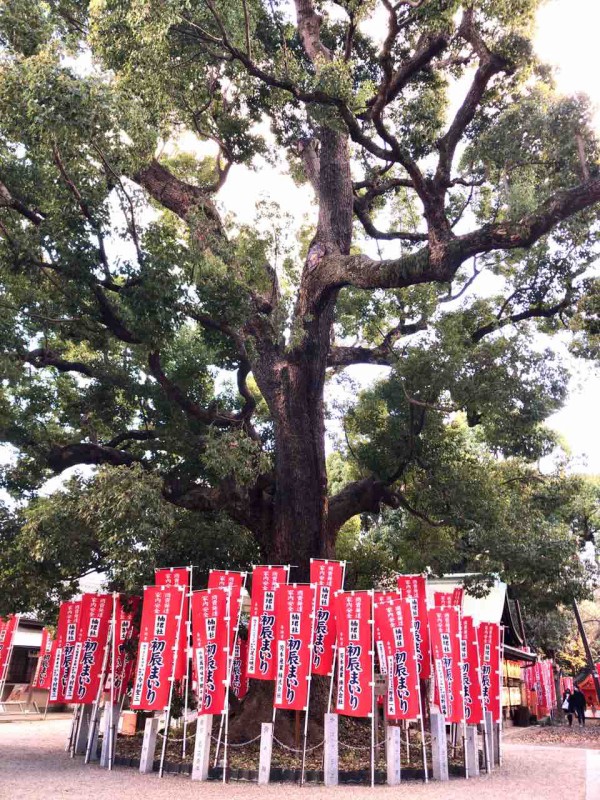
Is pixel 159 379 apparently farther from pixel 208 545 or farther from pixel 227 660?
pixel 227 660

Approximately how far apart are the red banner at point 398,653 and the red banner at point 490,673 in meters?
2.19

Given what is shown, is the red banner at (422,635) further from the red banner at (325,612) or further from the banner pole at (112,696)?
the banner pole at (112,696)

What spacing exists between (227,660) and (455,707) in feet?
10.5

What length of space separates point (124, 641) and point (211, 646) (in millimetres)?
2641

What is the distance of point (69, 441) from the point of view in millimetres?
11062

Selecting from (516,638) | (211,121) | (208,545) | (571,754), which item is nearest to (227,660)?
(208,545)

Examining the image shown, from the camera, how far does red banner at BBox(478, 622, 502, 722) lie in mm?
9594

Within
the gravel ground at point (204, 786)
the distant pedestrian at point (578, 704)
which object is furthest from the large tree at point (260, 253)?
the distant pedestrian at point (578, 704)

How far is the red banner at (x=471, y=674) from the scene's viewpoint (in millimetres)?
8828

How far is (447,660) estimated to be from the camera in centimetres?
857

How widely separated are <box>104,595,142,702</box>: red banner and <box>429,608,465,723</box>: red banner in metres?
4.62

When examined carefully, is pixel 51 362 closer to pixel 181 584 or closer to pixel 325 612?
pixel 181 584

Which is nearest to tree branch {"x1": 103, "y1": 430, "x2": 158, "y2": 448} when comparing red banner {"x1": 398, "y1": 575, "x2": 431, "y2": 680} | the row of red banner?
the row of red banner

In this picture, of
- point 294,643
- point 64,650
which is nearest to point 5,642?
point 64,650
